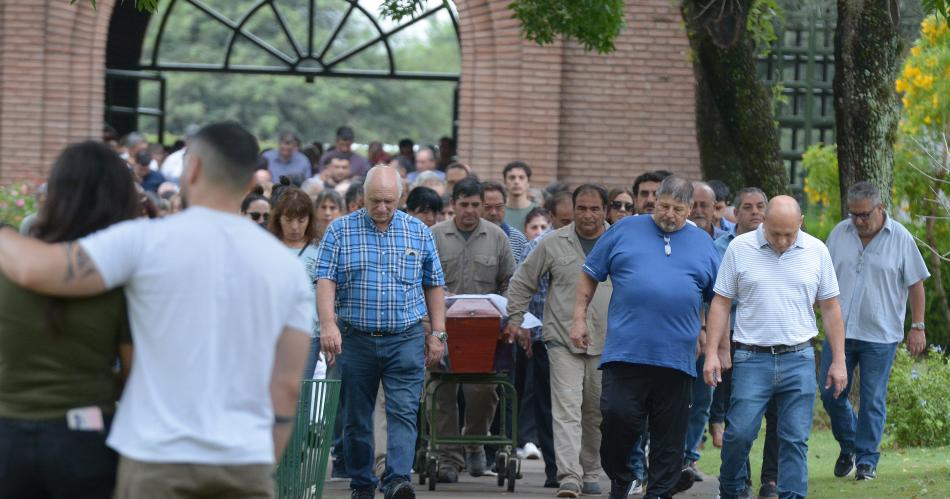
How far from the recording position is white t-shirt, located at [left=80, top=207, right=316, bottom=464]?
4.59m

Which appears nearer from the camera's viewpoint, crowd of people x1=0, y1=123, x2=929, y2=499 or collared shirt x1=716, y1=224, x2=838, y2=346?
crowd of people x1=0, y1=123, x2=929, y2=499

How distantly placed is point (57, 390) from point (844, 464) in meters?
7.68

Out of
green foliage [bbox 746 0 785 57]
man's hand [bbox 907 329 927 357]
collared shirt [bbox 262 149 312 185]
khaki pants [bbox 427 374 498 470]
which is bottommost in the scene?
khaki pants [bbox 427 374 498 470]

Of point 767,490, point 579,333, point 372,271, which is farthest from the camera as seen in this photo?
Result: point 767,490

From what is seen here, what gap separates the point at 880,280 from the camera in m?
11.5

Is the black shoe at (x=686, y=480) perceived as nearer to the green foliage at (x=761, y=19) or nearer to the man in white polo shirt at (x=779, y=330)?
the man in white polo shirt at (x=779, y=330)

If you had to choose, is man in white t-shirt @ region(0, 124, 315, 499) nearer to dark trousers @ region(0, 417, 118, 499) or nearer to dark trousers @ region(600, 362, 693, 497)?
dark trousers @ region(0, 417, 118, 499)

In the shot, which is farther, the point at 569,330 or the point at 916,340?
the point at 916,340

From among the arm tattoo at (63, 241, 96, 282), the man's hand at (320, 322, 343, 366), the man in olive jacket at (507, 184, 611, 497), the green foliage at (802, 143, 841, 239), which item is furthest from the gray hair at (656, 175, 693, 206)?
the green foliage at (802, 143, 841, 239)

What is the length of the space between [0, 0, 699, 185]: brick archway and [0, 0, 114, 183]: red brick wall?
0.04 feet

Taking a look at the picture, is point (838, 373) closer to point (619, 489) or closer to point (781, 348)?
point (781, 348)

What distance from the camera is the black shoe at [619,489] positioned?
9.53 m

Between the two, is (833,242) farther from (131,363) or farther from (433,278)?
(131,363)

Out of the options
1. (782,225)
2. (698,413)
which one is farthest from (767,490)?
(782,225)
